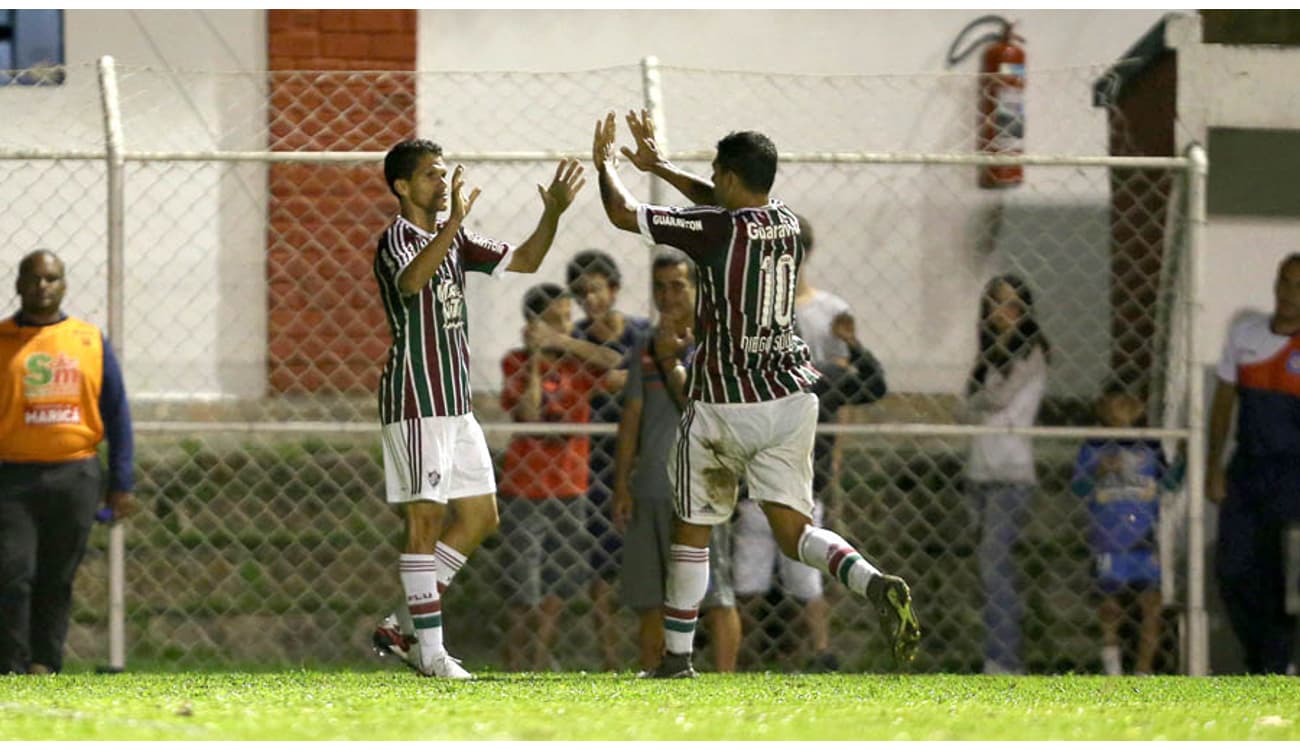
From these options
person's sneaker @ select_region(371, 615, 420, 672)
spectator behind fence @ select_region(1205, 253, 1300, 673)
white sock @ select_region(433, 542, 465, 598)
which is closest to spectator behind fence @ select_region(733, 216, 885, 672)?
spectator behind fence @ select_region(1205, 253, 1300, 673)

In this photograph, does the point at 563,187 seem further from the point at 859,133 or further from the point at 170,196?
the point at 859,133

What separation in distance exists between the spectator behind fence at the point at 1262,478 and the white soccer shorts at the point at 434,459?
12.5ft

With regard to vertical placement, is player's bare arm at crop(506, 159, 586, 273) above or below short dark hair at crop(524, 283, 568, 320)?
above

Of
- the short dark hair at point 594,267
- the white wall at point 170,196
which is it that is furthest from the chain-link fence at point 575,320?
the short dark hair at point 594,267

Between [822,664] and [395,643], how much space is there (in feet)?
8.29

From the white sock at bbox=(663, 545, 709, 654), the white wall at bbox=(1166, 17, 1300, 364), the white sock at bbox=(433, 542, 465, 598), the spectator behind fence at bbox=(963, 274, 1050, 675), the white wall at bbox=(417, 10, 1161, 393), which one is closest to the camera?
the white sock at bbox=(663, 545, 709, 654)

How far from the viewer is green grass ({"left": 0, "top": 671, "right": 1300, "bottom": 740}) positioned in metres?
5.68

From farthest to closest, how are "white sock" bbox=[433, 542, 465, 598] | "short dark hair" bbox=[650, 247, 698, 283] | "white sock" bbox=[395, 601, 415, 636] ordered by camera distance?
1. "short dark hair" bbox=[650, 247, 698, 283]
2. "white sock" bbox=[395, 601, 415, 636]
3. "white sock" bbox=[433, 542, 465, 598]

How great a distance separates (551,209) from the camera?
763 cm

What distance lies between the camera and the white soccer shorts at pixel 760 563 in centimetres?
943

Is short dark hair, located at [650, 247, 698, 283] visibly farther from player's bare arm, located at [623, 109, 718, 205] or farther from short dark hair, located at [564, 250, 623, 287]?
player's bare arm, located at [623, 109, 718, 205]

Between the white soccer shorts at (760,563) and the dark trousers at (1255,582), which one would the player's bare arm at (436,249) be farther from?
the dark trousers at (1255,582)

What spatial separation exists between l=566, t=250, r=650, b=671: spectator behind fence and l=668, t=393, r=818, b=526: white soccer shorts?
198cm

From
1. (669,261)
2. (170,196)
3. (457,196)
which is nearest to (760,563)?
(669,261)
